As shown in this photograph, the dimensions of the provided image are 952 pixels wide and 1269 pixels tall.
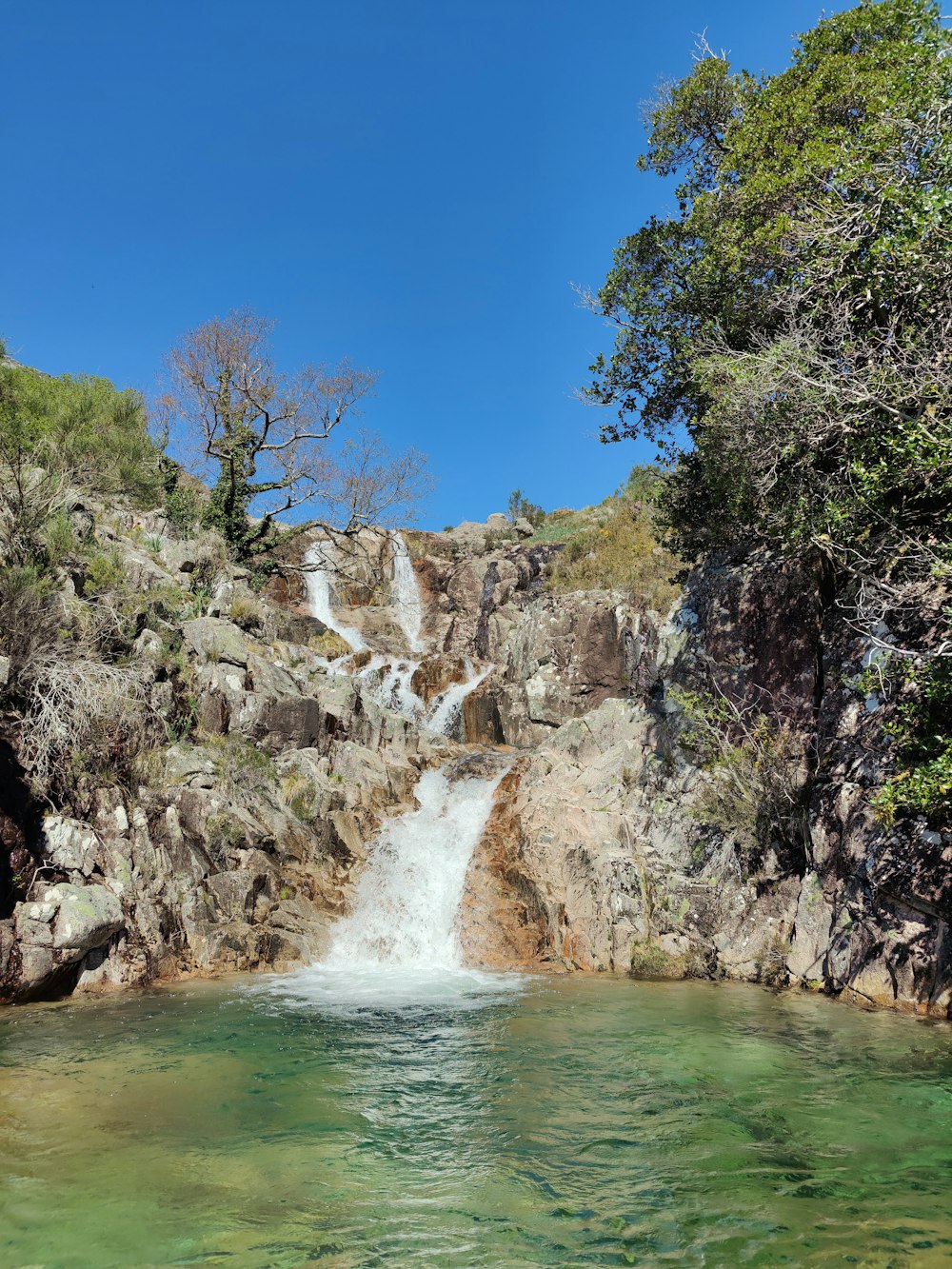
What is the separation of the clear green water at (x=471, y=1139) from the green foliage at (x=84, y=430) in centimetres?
1277

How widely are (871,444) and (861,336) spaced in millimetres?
1850

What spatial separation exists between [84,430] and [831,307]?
19.7 m

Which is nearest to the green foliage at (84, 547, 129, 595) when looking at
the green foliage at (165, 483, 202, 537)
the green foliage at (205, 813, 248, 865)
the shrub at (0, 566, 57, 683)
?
→ the shrub at (0, 566, 57, 683)

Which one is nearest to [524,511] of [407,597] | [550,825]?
[407,597]

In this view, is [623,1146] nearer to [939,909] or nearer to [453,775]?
[939,909]

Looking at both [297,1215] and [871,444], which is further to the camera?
[871,444]

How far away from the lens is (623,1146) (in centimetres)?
606

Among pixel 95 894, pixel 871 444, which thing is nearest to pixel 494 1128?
pixel 95 894

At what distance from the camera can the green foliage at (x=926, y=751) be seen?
8.77 m

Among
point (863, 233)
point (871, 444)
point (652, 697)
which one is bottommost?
point (652, 697)

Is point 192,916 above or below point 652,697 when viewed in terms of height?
below

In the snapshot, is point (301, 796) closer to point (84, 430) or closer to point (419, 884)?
point (419, 884)

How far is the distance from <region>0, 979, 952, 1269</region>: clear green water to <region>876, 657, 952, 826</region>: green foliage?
2.66 meters

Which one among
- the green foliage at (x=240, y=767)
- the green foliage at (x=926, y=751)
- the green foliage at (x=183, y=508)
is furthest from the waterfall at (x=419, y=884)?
the green foliage at (x=183, y=508)
